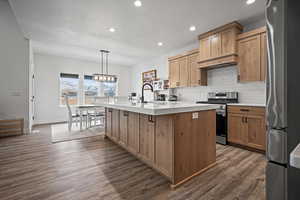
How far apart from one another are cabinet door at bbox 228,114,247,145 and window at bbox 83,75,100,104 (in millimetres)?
5739

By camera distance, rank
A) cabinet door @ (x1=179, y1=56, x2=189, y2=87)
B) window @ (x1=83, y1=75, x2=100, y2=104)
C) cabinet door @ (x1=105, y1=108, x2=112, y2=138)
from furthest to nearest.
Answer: window @ (x1=83, y1=75, x2=100, y2=104) → cabinet door @ (x1=179, y1=56, x2=189, y2=87) → cabinet door @ (x1=105, y1=108, x2=112, y2=138)

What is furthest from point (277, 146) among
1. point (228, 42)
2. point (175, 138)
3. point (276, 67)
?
point (228, 42)

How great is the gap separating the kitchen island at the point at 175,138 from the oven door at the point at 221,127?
1.19 meters

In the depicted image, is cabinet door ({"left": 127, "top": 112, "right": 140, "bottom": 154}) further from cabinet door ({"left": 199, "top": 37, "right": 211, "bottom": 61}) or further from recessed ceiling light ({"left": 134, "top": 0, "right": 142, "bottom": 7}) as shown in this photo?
cabinet door ({"left": 199, "top": 37, "right": 211, "bottom": 61})

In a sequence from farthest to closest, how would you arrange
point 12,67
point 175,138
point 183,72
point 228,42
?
point 183,72 < point 12,67 < point 228,42 < point 175,138

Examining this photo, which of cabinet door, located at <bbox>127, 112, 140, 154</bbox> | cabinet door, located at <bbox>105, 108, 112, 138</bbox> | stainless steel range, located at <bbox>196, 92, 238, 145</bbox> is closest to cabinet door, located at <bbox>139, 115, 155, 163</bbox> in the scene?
cabinet door, located at <bbox>127, 112, 140, 154</bbox>

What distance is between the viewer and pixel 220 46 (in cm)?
323

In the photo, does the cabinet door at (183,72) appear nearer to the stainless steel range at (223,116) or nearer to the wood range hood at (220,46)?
the wood range hood at (220,46)

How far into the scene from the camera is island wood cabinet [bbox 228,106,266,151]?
2.58 metres

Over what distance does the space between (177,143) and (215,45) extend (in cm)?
283

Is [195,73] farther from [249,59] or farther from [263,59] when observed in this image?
[263,59]

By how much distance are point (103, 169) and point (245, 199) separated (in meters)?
1.84

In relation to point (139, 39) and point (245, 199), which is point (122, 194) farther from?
point (139, 39)

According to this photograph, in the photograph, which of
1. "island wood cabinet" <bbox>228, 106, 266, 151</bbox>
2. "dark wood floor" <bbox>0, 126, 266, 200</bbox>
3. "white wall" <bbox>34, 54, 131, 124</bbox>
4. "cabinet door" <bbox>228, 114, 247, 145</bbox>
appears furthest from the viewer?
"white wall" <bbox>34, 54, 131, 124</bbox>
